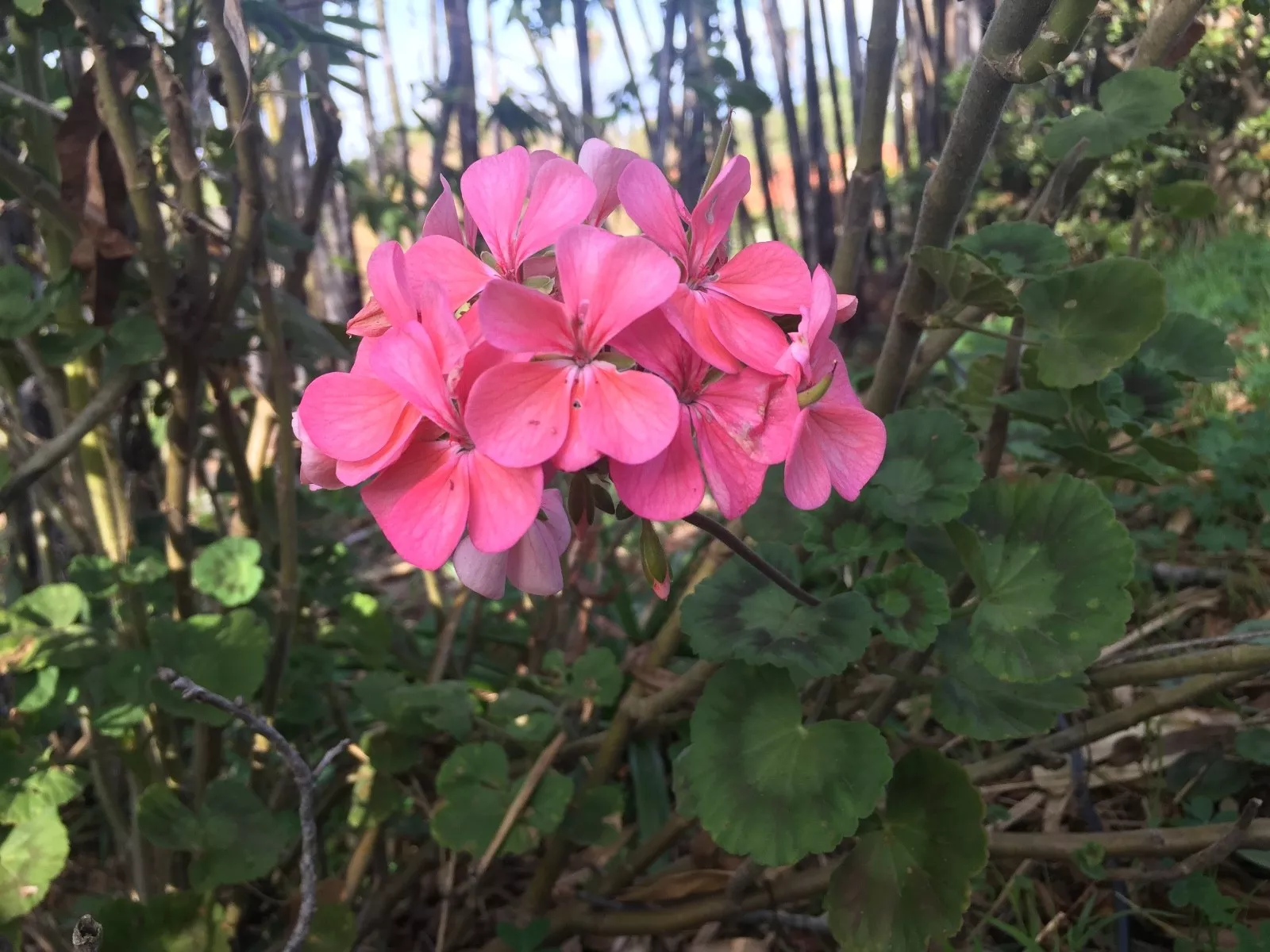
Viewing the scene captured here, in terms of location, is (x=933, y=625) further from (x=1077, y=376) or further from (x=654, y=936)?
(x=654, y=936)

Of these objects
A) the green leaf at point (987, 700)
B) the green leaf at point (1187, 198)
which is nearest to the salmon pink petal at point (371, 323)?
the green leaf at point (987, 700)

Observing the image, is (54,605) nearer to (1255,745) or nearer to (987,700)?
(987,700)

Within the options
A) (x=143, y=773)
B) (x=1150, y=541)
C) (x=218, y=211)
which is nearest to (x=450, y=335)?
(x=143, y=773)

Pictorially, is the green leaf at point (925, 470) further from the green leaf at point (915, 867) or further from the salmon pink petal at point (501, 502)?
the salmon pink petal at point (501, 502)

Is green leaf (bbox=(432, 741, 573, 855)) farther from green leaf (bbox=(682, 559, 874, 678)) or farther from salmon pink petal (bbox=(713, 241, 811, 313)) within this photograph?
salmon pink petal (bbox=(713, 241, 811, 313))

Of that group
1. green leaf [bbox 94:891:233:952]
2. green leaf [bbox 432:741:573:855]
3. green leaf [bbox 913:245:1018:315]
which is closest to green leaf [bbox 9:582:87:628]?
green leaf [bbox 94:891:233:952]
